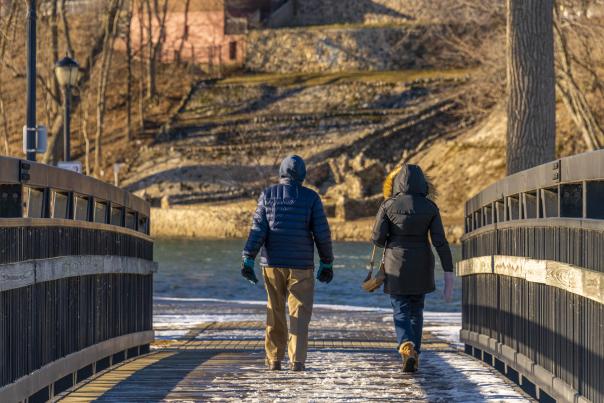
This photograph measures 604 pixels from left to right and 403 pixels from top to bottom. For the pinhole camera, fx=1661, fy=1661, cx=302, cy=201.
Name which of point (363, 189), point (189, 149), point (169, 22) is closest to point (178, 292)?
point (363, 189)

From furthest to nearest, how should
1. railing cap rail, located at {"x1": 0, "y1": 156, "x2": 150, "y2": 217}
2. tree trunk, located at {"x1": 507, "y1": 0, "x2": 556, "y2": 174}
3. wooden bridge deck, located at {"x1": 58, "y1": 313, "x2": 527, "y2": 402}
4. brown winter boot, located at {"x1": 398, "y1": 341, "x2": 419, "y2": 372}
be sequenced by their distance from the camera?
tree trunk, located at {"x1": 507, "y1": 0, "x2": 556, "y2": 174} → brown winter boot, located at {"x1": 398, "y1": 341, "x2": 419, "y2": 372} → wooden bridge deck, located at {"x1": 58, "y1": 313, "x2": 527, "y2": 402} → railing cap rail, located at {"x1": 0, "y1": 156, "x2": 150, "y2": 217}

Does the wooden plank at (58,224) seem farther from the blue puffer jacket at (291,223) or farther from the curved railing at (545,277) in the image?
the curved railing at (545,277)

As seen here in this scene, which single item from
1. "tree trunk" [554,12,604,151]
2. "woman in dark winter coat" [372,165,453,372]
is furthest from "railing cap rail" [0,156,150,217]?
"tree trunk" [554,12,604,151]

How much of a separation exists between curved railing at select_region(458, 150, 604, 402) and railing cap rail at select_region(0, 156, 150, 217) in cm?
294

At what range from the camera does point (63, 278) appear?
35.4 ft

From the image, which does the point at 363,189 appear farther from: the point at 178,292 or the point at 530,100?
the point at 530,100

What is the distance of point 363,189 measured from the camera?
6738 centimetres

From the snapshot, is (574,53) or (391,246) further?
(574,53)

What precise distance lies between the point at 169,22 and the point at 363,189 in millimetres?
24489

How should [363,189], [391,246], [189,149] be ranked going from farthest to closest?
1. [189,149]
2. [363,189]
3. [391,246]

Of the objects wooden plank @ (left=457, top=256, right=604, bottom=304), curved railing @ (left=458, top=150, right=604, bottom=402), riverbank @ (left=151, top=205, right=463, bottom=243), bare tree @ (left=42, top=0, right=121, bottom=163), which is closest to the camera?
wooden plank @ (left=457, top=256, right=604, bottom=304)

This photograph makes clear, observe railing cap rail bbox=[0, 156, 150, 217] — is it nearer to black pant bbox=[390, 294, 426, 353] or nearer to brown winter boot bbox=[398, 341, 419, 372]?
black pant bbox=[390, 294, 426, 353]

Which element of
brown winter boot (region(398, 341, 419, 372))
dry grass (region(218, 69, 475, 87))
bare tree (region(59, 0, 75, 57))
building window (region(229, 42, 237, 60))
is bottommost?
brown winter boot (region(398, 341, 419, 372))

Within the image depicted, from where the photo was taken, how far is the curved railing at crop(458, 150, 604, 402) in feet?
28.3
